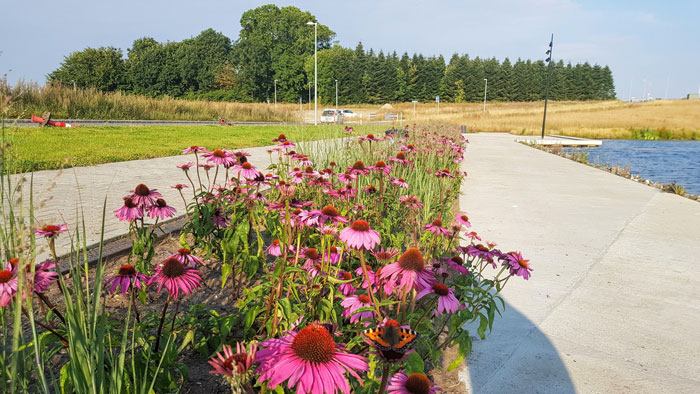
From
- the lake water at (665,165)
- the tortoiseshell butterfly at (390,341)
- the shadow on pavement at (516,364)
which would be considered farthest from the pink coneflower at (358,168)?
the lake water at (665,165)

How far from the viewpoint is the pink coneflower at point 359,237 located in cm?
149

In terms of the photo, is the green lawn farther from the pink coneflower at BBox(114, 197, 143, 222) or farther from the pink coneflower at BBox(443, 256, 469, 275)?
the pink coneflower at BBox(443, 256, 469, 275)

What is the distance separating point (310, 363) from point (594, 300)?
2624 millimetres

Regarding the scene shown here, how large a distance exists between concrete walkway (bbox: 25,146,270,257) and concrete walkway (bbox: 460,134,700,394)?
259 cm

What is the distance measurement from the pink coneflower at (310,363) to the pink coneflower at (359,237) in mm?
577

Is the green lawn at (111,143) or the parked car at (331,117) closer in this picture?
the green lawn at (111,143)

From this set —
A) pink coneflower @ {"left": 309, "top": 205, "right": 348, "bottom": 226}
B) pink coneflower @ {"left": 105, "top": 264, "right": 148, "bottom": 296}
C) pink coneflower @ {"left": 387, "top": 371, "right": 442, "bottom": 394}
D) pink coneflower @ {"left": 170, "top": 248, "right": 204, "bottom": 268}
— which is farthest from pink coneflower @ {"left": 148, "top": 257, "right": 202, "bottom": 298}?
pink coneflower @ {"left": 387, "top": 371, "right": 442, "bottom": 394}

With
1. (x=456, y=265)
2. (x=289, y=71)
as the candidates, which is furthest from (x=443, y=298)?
(x=289, y=71)

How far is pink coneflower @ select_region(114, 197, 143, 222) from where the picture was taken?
208 centimetres

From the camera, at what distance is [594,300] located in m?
2.84

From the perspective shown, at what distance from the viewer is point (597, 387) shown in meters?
1.93

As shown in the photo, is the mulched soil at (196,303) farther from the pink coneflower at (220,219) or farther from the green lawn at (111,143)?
the green lawn at (111,143)

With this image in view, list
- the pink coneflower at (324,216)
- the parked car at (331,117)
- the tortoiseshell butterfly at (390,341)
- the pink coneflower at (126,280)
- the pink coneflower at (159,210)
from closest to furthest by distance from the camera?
the tortoiseshell butterfly at (390,341), the pink coneflower at (126,280), the pink coneflower at (324,216), the pink coneflower at (159,210), the parked car at (331,117)

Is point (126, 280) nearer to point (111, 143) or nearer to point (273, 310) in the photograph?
point (273, 310)
